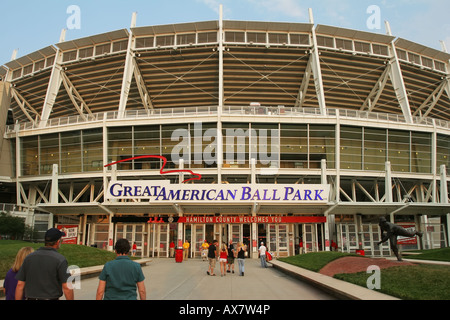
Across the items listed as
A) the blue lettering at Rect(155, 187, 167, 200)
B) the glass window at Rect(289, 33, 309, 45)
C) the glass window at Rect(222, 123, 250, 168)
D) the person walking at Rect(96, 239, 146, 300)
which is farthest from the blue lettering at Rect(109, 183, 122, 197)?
the person walking at Rect(96, 239, 146, 300)

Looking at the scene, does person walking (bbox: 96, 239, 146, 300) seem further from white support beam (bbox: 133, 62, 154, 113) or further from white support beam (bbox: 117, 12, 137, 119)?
white support beam (bbox: 133, 62, 154, 113)

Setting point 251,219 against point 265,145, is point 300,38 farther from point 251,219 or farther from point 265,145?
point 251,219

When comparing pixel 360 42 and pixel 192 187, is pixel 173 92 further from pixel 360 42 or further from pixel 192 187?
pixel 360 42

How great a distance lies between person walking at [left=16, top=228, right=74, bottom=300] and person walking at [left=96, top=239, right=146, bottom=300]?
1.41ft

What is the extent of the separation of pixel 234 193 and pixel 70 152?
18859 mm

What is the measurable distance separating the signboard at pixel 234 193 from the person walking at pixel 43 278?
24.6m

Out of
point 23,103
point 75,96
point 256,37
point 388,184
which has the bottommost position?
point 388,184

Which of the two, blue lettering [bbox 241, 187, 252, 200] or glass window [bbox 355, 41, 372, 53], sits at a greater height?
glass window [bbox 355, 41, 372, 53]

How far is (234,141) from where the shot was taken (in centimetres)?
3375

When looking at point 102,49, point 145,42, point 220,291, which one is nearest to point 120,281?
point 220,291

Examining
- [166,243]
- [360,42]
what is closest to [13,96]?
[166,243]

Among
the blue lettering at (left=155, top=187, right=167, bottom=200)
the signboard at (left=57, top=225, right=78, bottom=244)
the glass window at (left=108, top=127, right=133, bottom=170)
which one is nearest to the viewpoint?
the blue lettering at (left=155, top=187, right=167, bottom=200)

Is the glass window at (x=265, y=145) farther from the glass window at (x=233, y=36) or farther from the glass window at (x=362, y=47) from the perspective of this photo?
the glass window at (x=362, y=47)

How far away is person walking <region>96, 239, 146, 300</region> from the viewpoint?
4.77m
